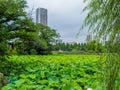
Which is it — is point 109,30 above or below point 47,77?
above

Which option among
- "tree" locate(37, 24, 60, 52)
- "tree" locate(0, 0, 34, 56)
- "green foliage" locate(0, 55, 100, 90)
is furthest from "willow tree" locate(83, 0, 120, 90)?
"tree" locate(37, 24, 60, 52)

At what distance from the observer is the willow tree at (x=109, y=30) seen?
99.0 inches

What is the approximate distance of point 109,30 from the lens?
2.52 meters

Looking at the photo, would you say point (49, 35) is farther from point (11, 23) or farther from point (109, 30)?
point (109, 30)

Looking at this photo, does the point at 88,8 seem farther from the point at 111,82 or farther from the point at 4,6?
the point at 4,6

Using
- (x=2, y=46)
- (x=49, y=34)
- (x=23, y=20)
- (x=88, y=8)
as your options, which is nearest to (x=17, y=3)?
(x=23, y=20)

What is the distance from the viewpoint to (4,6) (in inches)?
348

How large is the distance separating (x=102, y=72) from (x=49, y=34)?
2654cm

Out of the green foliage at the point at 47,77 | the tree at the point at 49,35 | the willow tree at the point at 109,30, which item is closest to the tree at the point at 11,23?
the green foliage at the point at 47,77

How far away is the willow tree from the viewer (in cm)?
252

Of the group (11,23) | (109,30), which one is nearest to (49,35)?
(11,23)

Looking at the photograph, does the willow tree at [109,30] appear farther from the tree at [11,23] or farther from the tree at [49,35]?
the tree at [49,35]

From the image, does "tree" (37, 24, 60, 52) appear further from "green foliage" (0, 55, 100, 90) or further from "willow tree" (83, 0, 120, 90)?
"willow tree" (83, 0, 120, 90)

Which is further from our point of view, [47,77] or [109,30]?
[47,77]
